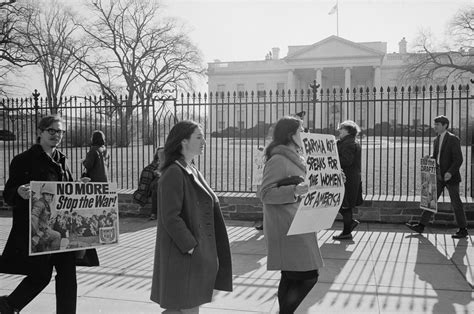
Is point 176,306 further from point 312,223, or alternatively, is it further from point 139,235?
point 139,235

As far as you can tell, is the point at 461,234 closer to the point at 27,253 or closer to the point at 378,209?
the point at 378,209

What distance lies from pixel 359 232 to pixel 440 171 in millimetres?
1577

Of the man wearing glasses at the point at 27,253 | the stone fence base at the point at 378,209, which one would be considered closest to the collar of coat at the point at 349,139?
the stone fence base at the point at 378,209

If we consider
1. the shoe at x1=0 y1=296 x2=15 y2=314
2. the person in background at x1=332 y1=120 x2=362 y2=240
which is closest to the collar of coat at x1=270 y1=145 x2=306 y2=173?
the shoe at x1=0 y1=296 x2=15 y2=314

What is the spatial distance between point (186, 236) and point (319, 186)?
1.26 m

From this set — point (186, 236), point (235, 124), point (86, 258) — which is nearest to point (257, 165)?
point (86, 258)

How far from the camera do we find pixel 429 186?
688cm

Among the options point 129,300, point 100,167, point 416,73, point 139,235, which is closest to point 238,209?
point 139,235

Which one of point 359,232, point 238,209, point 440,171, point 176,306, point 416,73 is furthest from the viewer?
point 416,73

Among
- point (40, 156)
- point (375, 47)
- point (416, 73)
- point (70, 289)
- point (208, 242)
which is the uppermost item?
point (375, 47)

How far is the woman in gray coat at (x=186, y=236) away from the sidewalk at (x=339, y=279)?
1330 mm

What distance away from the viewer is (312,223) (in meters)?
3.43

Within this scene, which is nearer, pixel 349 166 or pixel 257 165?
pixel 349 166

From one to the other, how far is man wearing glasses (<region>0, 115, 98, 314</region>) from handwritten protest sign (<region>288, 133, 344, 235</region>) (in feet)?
5.75
